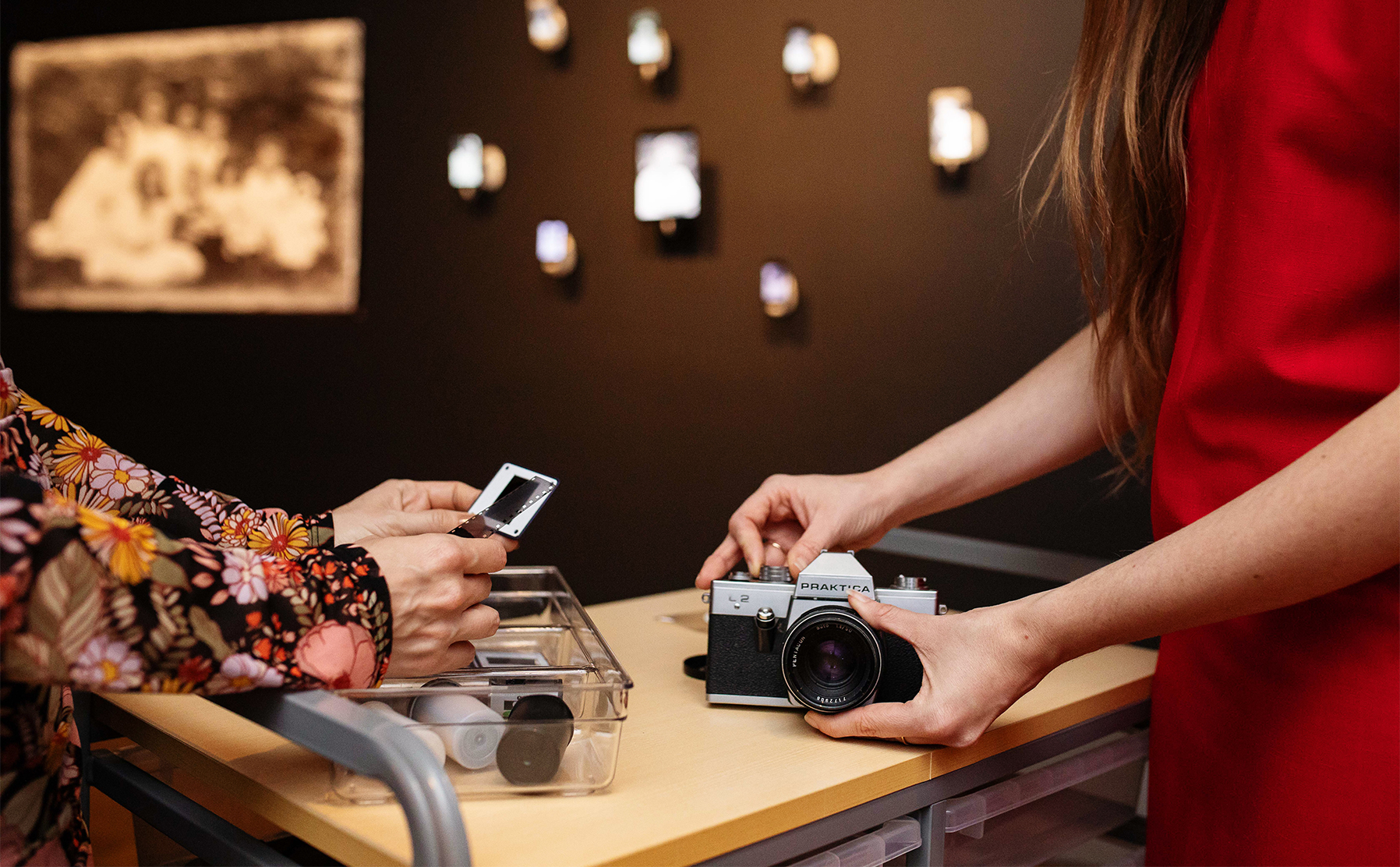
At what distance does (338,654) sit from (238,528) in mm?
368

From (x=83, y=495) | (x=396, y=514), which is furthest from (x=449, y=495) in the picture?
(x=83, y=495)

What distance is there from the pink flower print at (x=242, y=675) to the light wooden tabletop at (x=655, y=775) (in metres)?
0.10

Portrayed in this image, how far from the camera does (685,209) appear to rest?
9.30 feet

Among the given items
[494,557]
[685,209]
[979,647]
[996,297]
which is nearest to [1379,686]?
[979,647]

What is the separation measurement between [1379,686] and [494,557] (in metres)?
0.66

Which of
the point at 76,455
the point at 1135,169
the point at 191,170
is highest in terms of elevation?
the point at 191,170

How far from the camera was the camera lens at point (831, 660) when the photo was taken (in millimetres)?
823

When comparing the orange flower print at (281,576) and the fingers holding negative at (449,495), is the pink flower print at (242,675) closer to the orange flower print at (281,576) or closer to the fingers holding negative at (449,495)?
the orange flower print at (281,576)

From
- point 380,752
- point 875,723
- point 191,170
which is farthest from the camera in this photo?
point 191,170

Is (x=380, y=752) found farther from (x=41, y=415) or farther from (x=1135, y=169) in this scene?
(x=1135, y=169)

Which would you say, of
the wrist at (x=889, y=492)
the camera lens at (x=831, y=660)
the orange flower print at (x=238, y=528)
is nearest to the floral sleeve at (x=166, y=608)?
the orange flower print at (x=238, y=528)

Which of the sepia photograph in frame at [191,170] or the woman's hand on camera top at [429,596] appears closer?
the woman's hand on camera top at [429,596]

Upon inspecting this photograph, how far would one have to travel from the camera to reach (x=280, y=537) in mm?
974

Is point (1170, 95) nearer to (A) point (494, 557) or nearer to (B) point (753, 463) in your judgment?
(A) point (494, 557)
